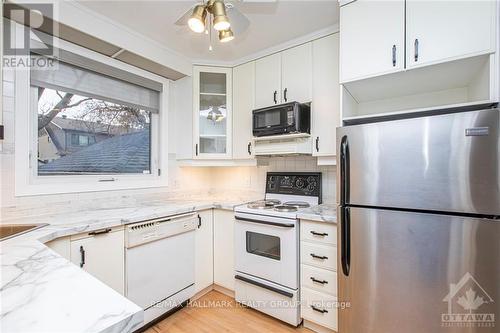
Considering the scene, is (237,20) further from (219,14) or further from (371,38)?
(371,38)

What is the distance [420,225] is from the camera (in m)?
1.28

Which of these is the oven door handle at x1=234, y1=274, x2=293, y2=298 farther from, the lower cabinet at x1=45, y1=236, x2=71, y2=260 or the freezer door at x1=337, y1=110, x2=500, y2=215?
the lower cabinet at x1=45, y1=236, x2=71, y2=260

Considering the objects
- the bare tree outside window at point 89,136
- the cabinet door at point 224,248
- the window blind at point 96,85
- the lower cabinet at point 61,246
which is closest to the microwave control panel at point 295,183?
the cabinet door at point 224,248

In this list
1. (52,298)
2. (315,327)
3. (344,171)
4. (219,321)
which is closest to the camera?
(52,298)

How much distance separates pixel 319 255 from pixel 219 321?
39.4 inches

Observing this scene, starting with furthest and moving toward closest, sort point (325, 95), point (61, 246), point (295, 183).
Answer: point (295, 183)
point (325, 95)
point (61, 246)

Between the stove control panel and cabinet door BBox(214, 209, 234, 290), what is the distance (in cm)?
58


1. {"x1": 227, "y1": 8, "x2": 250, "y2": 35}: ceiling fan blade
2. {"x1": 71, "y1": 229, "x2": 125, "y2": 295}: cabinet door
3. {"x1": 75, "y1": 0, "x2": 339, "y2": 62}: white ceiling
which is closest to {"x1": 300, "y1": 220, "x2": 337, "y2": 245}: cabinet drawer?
{"x1": 71, "y1": 229, "x2": 125, "y2": 295}: cabinet door

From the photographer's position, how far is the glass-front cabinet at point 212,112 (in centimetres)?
263

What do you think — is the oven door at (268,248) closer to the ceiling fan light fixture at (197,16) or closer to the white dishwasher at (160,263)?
the white dishwasher at (160,263)

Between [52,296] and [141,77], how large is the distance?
223cm

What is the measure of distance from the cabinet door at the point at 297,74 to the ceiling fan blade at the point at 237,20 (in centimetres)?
80

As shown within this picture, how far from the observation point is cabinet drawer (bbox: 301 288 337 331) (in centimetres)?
175

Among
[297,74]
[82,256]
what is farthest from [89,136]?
[297,74]
